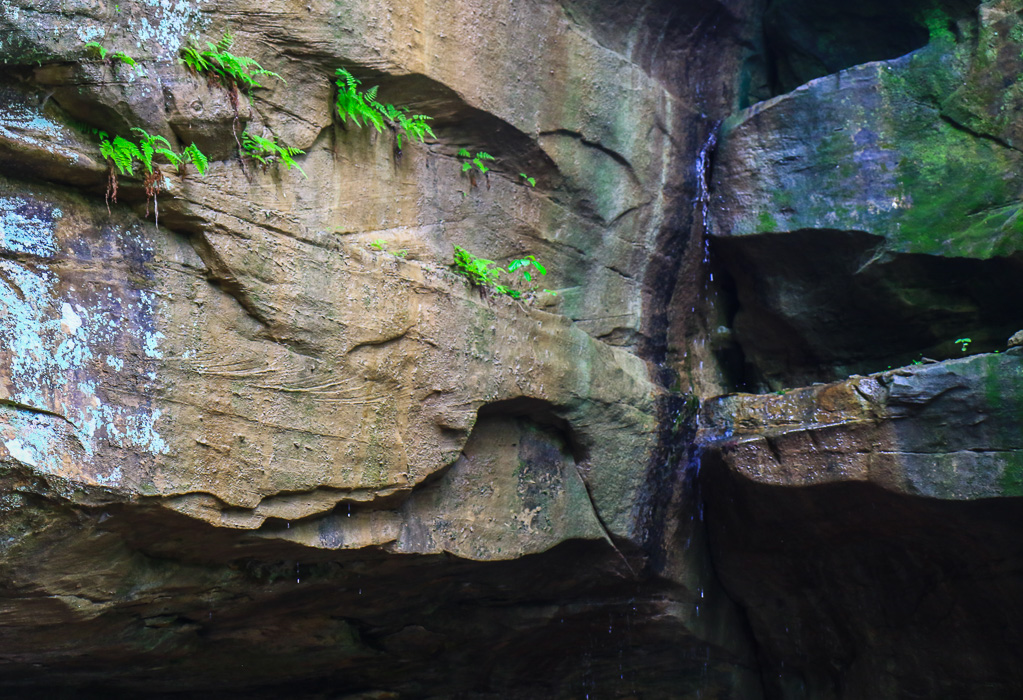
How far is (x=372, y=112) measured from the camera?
6.57 meters

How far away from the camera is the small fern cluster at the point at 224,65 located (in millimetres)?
5664

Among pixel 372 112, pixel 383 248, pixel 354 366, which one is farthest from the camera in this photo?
pixel 383 248

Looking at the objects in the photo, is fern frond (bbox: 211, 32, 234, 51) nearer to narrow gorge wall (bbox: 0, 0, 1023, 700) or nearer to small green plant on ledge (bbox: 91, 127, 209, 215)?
Result: narrow gorge wall (bbox: 0, 0, 1023, 700)

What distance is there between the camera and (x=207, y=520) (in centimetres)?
547

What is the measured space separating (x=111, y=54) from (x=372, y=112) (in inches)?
72.5

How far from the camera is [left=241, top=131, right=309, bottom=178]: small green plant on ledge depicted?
6027 millimetres

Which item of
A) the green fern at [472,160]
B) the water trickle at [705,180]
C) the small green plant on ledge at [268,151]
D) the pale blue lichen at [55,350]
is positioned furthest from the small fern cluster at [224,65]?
the water trickle at [705,180]

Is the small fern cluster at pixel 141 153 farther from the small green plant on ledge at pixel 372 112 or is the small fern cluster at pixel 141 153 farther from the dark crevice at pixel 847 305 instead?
the dark crevice at pixel 847 305

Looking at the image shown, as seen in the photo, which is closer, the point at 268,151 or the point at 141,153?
the point at 141,153

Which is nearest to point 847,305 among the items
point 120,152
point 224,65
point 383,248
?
point 383,248

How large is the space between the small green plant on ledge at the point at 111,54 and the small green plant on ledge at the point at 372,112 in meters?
1.50

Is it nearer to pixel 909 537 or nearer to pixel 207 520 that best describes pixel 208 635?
pixel 207 520

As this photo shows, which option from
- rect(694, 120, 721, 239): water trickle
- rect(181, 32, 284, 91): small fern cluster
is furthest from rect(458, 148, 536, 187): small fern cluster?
rect(694, 120, 721, 239): water trickle

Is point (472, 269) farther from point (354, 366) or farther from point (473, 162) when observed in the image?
point (354, 366)
